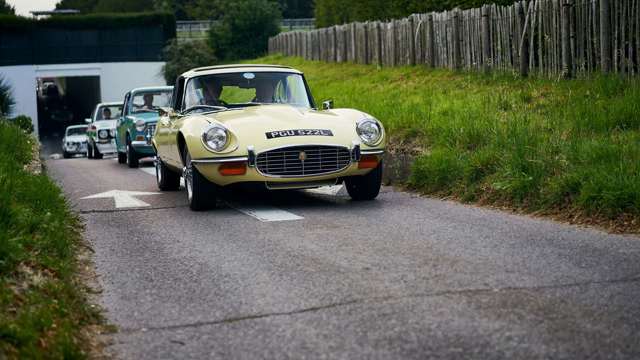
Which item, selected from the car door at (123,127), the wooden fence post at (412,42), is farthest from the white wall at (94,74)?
the car door at (123,127)

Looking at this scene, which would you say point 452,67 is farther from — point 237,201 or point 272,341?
point 272,341

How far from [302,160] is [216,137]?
2.88 ft

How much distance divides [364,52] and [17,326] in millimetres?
28003

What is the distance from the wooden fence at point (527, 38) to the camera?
15.2m

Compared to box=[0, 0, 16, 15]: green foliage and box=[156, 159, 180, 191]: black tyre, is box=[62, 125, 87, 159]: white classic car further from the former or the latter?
box=[0, 0, 16, 15]: green foliage

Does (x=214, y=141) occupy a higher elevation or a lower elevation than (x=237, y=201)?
higher

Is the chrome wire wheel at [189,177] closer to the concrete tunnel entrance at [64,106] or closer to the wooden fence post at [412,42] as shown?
the wooden fence post at [412,42]

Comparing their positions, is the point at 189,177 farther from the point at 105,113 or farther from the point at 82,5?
the point at 82,5

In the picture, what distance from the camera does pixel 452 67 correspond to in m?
22.8

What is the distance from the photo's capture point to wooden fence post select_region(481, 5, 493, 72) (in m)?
20.4

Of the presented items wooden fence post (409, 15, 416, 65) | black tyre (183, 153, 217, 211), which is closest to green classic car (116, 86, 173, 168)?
wooden fence post (409, 15, 416, 65)

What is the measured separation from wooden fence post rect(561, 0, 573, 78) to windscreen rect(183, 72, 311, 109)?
601 centimetres

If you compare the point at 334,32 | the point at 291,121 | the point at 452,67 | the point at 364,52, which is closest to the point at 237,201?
the point at 291,121

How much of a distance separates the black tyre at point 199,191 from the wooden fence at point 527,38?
675 centimetres
